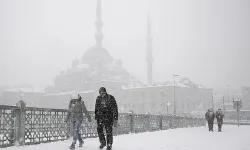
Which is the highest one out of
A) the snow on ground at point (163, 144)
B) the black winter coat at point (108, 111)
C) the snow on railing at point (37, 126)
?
the black winter coat at point (108, 111)

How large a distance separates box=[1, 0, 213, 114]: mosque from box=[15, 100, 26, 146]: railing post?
6436 cm

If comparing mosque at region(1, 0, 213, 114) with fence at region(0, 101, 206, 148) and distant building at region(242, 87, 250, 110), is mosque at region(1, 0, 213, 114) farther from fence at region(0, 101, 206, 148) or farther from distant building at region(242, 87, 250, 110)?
fence at region(0, 101, 206, 148)

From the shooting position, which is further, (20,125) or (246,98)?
(246,98)

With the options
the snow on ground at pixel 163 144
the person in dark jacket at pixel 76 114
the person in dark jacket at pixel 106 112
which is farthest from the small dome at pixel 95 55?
the person in dark jacket at pixel 106 112

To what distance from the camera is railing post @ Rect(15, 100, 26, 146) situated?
9.94 metres

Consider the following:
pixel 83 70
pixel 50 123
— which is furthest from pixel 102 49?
pixel 50 123

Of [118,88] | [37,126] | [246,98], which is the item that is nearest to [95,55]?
[118,88]

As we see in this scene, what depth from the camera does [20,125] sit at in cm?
1011

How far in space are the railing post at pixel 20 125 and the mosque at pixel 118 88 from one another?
64.4 meters

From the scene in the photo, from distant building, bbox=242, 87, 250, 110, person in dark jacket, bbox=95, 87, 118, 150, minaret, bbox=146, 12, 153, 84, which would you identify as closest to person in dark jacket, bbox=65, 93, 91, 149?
person in dark jacket, bbox=95, 87, 118, 150

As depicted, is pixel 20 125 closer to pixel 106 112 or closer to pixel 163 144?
pixel 106 112

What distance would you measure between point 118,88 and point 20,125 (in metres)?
88.1

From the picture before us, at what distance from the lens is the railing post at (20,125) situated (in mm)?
9938

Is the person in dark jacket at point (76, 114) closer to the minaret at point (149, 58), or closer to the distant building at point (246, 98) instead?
the distant building at point (246, 98)
